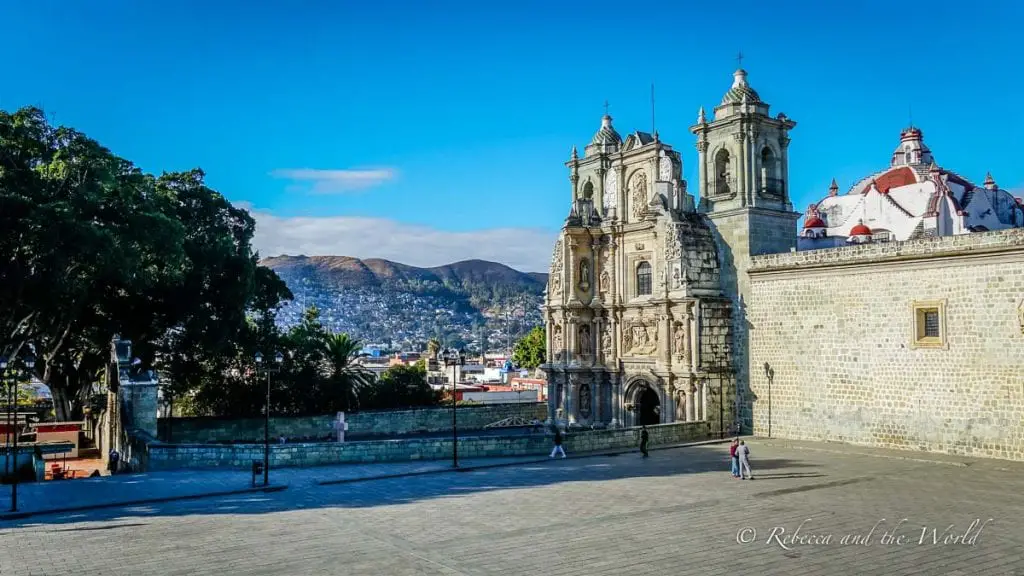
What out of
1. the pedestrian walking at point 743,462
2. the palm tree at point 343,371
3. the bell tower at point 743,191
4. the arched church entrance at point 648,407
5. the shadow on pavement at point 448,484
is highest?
the bell tower at point 743,191

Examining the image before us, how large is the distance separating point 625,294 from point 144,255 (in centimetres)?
1708

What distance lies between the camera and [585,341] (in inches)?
1350

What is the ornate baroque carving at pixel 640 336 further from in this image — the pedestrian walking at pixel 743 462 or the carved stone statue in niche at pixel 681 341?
the pedestrian walking at pixel 743 462

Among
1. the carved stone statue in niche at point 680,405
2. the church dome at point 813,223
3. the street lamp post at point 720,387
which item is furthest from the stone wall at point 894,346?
the church dome at point 813,223

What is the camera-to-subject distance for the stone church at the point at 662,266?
29.2 m

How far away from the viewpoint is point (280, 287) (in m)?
37.0


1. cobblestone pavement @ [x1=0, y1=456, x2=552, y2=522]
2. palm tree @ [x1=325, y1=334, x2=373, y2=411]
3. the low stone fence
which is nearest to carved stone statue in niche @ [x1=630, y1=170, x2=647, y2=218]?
the low stone fence

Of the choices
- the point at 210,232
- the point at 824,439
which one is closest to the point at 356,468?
the point at 824,439

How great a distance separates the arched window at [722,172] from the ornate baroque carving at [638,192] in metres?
3.01

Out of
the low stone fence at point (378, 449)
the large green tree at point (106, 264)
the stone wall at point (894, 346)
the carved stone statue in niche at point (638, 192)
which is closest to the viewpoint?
the low stone fence at point (378, 449)

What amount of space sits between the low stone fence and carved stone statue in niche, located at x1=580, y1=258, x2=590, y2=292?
8.87 m

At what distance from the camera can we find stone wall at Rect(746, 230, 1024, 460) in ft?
72.4

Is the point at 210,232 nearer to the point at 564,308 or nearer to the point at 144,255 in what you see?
the point at 144,255

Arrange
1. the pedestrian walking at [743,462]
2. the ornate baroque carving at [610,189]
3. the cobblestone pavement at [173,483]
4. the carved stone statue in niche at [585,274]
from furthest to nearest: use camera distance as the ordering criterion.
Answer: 1. the carved stone statue in niche at [585,274]
2. the ornate baroque carving at [610,189]
3. the pedestrian walking at [743,462]
4. the cobblestone pavement at [173,483]
